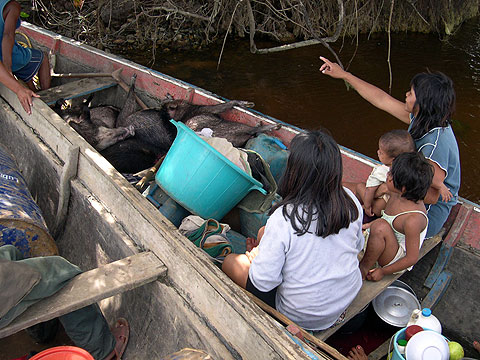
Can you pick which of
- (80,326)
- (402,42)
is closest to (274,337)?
(80,326)

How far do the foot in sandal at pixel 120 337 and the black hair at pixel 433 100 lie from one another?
223 centimetres

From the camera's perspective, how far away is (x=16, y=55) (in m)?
4.27

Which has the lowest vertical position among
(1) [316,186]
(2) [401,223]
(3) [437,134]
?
(2) [401,223]

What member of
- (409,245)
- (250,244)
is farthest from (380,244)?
(250,244)

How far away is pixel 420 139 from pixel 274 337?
170 cm

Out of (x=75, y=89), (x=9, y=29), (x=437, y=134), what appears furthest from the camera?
(x=75, y=89)

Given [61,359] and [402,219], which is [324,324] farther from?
[61,359]

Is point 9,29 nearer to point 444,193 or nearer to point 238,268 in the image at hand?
point 238,268

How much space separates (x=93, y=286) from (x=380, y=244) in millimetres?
1619

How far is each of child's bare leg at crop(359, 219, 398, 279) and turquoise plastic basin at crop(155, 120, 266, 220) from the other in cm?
77

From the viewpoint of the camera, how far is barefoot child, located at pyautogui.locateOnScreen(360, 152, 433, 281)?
2320 mm

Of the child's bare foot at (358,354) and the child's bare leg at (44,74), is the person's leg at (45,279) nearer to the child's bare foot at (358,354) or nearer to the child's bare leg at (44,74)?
the child's bare foot at (358,354)

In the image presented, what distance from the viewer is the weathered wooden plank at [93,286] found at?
6.16ft

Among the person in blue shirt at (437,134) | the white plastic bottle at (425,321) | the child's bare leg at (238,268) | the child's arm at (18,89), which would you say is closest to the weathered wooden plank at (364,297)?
the white plastic bottle at (425,321)
